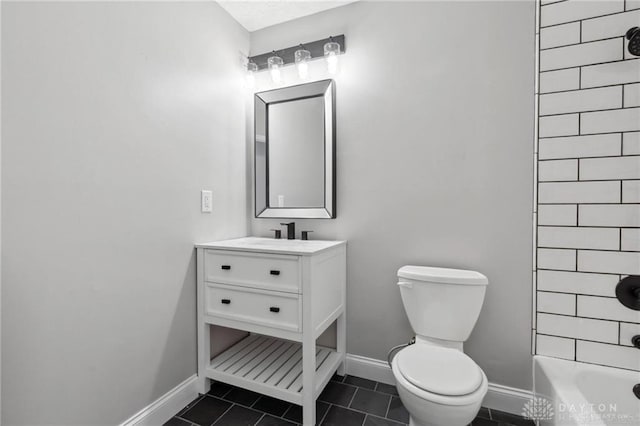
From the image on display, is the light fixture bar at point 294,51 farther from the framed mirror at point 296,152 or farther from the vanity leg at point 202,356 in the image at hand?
the vanity leg at point 202,356

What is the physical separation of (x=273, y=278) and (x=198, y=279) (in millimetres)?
513

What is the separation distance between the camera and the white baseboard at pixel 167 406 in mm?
1312

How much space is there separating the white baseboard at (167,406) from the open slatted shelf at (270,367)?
0.40ft

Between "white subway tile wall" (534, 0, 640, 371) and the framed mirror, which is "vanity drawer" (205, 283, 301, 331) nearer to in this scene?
the framed mirror

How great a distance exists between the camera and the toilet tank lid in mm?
1374

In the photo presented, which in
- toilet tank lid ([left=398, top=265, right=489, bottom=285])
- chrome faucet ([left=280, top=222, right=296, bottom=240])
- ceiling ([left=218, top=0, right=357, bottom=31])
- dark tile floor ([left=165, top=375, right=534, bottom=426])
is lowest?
dark tile floor ([left=165, top=375, right=534, bottom=426])

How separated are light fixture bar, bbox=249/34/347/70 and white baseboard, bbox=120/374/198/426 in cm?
211

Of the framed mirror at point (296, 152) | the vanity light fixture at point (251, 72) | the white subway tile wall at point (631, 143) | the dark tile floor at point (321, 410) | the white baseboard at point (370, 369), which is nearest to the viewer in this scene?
the white subway tile wall at point (631, 143)

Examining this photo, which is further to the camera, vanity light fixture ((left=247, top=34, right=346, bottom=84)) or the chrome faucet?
the chrome faucet

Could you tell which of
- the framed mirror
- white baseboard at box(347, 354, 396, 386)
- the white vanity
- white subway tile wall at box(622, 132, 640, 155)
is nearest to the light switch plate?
the white vanity

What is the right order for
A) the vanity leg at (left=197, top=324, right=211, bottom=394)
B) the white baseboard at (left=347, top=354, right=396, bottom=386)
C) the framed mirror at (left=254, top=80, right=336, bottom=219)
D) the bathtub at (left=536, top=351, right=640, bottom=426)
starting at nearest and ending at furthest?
the bathtub at (left=536, top=351, right=640, bottom=426), the vanity leg at (left=197, top=324, right=211, bottom=394), the white baseboard at (left=347, top=354, right=396, bottom=386), the framed mirror at (left=254, top=80, right=336, bottom=219)

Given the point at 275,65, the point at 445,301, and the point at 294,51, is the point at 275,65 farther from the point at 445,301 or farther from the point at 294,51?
the point at 445,301

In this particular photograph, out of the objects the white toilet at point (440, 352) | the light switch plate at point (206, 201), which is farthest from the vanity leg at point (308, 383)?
the light switch plate at point (206, 201)

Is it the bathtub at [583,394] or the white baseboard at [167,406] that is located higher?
the bathtub at [583,394]
